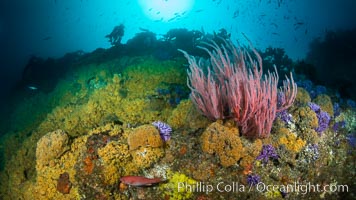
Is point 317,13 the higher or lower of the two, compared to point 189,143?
higher

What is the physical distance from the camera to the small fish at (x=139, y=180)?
3455 mm

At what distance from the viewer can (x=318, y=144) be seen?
4.12 metres

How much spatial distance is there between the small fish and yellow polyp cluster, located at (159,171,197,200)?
151 mm

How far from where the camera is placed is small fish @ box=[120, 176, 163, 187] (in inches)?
136

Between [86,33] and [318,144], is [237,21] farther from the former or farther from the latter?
[318,144]

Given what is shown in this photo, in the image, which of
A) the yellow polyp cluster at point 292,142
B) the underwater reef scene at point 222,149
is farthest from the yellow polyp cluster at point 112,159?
the yellow polyp cluster at point 292,142

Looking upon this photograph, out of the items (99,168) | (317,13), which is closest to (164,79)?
(99,168)

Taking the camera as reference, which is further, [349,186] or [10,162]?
[10,162]

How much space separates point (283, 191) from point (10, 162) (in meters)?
6.98

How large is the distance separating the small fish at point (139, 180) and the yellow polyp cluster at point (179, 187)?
0.15 m

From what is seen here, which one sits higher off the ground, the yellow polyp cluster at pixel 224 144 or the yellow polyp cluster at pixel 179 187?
the yellow polyp cluster at pixel 224 144

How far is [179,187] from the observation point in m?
3.55

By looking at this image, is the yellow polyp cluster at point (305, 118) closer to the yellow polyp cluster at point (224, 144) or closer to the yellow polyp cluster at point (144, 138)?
the yellow polyp cluster at point (224, 144)

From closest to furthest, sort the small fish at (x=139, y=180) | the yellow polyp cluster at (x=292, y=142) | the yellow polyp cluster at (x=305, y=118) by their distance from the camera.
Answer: the small fish at (x=139, y=180) → the yellow polyp cluster at (x=292, y=142) → the yellow polyp cluster at (x=305, y=118)
